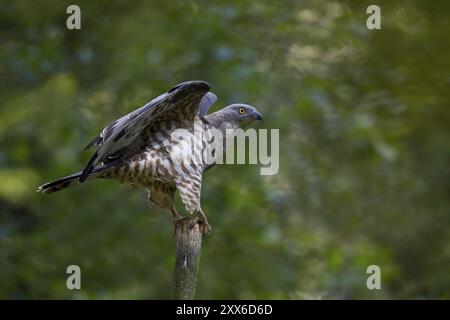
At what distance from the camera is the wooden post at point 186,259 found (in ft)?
14.3

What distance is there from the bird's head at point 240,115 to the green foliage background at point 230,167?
2744 millimetres

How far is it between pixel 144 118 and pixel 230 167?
4224mm

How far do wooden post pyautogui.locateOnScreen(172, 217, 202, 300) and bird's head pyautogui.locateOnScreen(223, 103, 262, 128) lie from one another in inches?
46.0

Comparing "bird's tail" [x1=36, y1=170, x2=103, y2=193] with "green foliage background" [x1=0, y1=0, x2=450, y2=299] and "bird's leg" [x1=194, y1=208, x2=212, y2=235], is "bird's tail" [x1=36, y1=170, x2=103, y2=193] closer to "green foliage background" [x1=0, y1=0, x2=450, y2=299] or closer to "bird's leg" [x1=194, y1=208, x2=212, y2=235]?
"bird's leg" [x1=194, y1=208, x2=212, y2=235]

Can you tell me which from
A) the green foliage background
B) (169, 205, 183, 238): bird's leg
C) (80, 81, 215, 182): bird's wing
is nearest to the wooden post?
(169, 205, 183, 238): bird's leg

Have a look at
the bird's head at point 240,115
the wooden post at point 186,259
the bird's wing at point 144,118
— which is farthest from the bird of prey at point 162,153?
the bird's head at point 240,115

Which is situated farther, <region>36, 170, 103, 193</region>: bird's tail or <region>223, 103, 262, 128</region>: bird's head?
<region>223, 103, 262, 128</region>: bird's head

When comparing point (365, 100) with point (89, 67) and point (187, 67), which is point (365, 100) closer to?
point (187, 67)

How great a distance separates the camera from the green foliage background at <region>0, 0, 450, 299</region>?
8.89 metres

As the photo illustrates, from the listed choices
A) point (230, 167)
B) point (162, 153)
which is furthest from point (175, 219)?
point (230, 167)

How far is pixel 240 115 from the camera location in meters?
5.83

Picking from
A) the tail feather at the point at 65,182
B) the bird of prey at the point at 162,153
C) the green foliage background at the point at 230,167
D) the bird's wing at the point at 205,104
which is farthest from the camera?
the green foliage background at the point at 230,167

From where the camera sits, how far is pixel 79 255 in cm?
910

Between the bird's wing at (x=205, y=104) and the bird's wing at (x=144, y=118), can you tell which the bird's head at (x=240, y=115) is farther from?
the bird's wing at (x=144, y=118)
